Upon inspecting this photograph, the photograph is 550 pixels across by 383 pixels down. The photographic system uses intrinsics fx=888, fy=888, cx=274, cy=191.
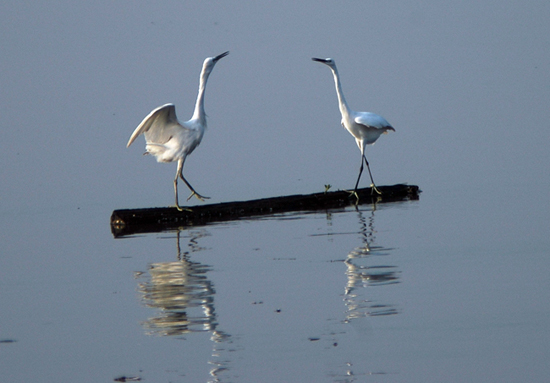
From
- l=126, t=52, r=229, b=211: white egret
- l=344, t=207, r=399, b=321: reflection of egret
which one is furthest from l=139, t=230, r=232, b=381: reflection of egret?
l=126, t=52, r=229, b=211: white egret

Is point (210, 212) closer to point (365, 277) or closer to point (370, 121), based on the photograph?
point (370, 121)

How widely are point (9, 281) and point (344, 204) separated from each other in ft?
24.0

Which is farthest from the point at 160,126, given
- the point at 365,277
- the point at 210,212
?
the point at 365,277

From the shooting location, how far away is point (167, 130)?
56.0ft

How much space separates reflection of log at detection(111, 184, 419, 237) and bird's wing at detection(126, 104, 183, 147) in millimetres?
1381

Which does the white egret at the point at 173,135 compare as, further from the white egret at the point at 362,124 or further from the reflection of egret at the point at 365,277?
the reflection of egret at the point at 365,277

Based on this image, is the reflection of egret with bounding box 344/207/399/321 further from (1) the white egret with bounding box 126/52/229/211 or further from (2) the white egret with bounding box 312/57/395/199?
(2) the white egret with bounding box 312/57/395/199

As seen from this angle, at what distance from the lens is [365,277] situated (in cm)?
1126

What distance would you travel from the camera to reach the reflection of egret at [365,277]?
9711 millimetres

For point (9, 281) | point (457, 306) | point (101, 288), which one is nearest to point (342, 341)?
point (457, 306)

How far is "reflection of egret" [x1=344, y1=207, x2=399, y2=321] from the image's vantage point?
31.9 ft

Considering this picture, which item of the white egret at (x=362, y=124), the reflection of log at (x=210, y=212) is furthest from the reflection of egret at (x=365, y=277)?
the white egret at (x=362, y=124)

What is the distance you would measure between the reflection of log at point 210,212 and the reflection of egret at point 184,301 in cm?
277

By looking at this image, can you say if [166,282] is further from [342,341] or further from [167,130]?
[167,130]
